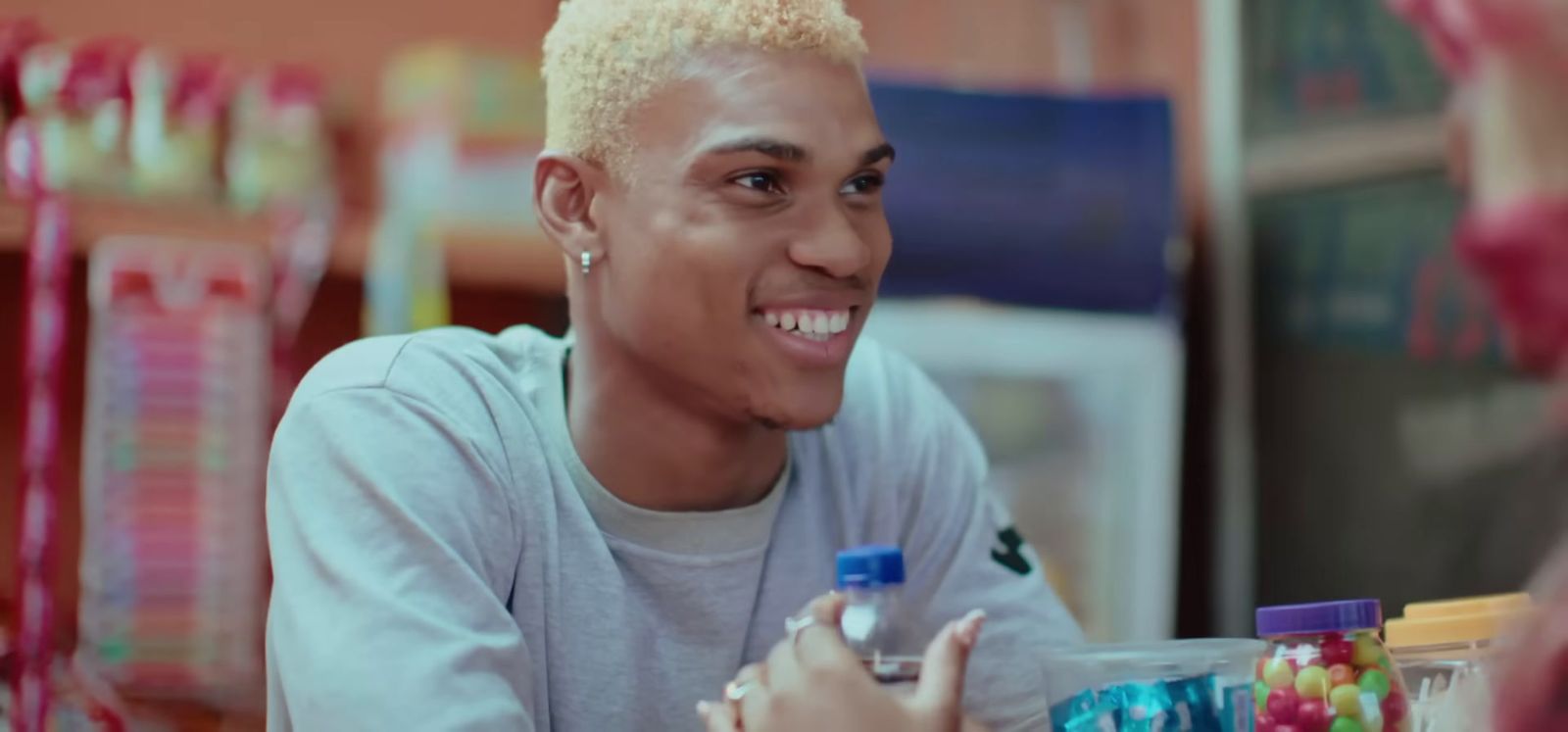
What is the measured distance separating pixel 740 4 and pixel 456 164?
180cm

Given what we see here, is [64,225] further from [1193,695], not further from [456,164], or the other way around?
[1193,695]

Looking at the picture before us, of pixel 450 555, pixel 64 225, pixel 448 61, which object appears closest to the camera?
pixel 450 555

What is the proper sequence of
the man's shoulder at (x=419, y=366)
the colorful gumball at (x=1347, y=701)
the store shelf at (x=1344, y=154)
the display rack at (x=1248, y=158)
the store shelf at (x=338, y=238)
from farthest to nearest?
the display rack at (x=1248, y=158) < the store shelf at (x=1344, y=154) < the store shelf at (x=338, y=238) < the man's shoulder at (x=419, y=366) < the colorful gumball at (x=1347, y=701)

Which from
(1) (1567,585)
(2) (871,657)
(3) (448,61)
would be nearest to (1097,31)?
(3) (448,61)

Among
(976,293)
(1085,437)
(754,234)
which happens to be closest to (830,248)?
(754,234)

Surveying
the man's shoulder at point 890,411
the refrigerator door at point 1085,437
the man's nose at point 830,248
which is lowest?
the refrigerator door at point 1085,437

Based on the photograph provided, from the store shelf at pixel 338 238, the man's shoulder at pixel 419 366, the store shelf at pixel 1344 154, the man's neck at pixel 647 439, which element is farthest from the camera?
the store shelf at pixel 1344 154

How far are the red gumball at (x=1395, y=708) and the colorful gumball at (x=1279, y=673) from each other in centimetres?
5

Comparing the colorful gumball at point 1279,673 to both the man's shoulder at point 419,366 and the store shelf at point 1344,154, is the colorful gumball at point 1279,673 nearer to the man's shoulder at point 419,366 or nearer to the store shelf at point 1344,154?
the man's shoulder at point 419,366

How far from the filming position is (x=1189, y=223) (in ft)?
10.5

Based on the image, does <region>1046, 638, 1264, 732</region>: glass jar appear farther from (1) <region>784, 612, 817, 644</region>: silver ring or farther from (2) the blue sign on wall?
(2) the blue sign on wall

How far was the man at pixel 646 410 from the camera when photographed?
Result: 1.11 metres

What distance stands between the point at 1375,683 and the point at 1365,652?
2 cm

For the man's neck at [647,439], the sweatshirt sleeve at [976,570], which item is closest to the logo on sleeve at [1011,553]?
the sweatshirt sleeve at [976,570]
